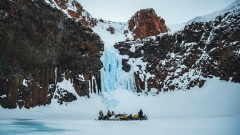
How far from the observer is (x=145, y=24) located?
69500mm

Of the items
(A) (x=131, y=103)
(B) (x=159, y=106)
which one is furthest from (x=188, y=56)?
(A) (x=131, y=103)

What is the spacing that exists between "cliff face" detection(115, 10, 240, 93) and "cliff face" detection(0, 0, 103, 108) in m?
8.99

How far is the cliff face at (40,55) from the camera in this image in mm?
35031

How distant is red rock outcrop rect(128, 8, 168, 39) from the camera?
68.7 m

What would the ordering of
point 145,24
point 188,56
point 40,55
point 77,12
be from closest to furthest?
1. point 40,55
2. point 188,56
3. point 77,12
4. point 145,24

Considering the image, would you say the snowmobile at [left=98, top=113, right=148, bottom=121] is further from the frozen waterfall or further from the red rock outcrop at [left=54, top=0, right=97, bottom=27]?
the red rock outcrop at [left=54, top=0, right=97, bottom=27]

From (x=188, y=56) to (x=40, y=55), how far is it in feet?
87.9

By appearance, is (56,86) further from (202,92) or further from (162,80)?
(202,92)

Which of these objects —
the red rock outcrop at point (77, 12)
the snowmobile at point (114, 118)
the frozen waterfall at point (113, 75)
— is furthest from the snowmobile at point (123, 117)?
the red rock outcrop at point (77, 12)

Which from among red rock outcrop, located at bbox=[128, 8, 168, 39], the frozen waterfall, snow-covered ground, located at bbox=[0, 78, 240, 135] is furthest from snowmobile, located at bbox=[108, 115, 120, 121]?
red rock outcrop, located at bbox=[128, 8, 168, 39]

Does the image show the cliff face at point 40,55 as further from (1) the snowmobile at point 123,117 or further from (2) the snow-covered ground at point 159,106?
(1) the snowmobile at point 123,117

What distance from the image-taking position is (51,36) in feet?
133

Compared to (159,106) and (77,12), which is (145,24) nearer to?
(77,12)

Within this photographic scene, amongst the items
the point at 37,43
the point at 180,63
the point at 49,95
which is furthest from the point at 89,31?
the point at 180,63
